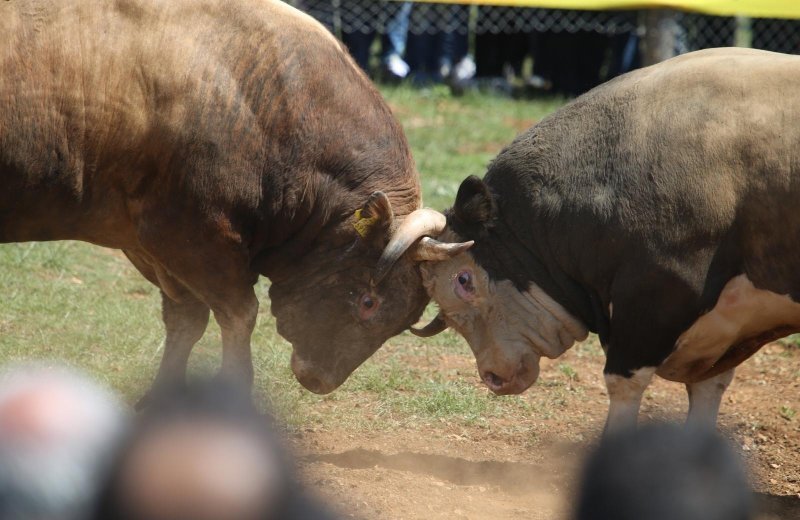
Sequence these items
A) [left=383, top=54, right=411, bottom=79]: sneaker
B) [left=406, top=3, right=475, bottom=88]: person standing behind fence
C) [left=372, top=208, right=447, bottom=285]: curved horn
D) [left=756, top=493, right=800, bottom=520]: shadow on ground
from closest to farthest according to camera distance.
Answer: [left=756, top=493, right=800, bottom=520]: shadow on ground < [left=372, top=208, right=447, bottom=285]: curved horn < [left=383, top=54, right=411, bottom=79]: sneaker < [left=406, top=3, right=475, bottom=88]: person standing behind fence

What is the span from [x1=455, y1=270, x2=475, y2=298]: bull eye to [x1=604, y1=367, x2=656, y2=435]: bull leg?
2.48 feet

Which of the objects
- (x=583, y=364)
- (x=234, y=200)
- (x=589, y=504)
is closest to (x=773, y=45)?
(x=583, y=364)

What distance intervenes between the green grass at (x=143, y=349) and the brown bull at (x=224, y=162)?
1.59ft

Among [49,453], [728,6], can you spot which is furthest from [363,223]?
[728,6]

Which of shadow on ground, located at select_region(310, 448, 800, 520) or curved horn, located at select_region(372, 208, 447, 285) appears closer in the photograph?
curved horn, located at select_region(372, 208, 447, 285)

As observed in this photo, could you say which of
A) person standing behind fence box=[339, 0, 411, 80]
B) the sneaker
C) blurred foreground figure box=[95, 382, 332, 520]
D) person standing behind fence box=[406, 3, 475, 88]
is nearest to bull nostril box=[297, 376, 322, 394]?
blurred foreground figure box=[95, 382, 332, 520]

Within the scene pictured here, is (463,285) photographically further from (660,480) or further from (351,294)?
(660,480)

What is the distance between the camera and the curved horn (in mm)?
4988

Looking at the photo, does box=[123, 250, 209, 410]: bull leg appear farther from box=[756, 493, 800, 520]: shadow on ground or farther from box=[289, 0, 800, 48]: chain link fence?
box=[289, 0, 800, 48]: chain link fence

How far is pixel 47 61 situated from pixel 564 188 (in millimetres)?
2202

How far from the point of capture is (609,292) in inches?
184

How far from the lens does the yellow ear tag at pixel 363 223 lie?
509cm

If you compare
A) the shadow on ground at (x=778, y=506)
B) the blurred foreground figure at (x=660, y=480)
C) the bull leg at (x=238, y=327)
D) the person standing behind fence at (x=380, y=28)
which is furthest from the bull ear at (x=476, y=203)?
the person standing behind fence at (x=380, y=28)

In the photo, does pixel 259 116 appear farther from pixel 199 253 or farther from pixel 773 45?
pixel 773 45
